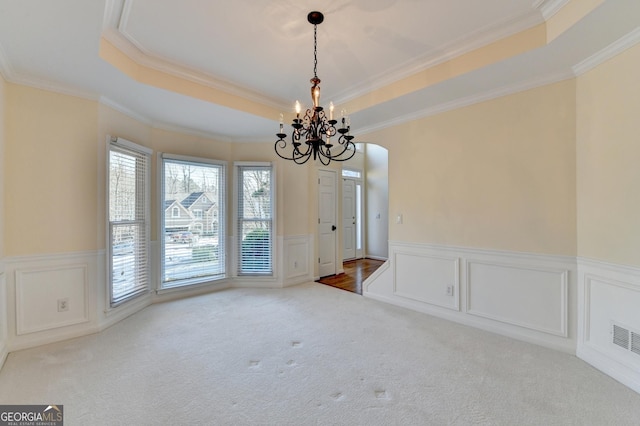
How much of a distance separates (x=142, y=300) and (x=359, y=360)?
307 centimetres

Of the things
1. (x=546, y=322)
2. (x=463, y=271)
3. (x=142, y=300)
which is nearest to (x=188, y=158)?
(x=142, y=300)

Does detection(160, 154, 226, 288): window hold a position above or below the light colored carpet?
above

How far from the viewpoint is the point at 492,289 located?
313 cm

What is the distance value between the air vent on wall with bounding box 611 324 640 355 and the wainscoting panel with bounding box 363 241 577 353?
0.35 metres

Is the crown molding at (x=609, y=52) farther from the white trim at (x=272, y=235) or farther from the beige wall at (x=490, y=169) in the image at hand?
the white trim at (x=272, y=235)

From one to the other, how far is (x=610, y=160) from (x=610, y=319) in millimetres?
1324

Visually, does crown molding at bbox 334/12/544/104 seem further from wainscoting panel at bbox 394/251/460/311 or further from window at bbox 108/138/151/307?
window at bbox 108/138/151/307

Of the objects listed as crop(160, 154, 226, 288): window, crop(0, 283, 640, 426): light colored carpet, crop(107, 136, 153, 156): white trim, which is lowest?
crop(0, 283, 640, 426): light colored carpet

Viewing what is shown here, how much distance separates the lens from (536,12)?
7.22 ft

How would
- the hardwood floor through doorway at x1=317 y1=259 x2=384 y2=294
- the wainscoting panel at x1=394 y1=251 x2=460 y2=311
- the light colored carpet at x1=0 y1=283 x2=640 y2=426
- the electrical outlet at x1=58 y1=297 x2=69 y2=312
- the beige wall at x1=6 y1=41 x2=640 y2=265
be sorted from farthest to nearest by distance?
the hardwood floor through doorway at x1=317 y1=259 x2=384 y2=294 → the wainscoting panel at x1=394 y1=251 x2=460 y2=311 → the electrical outlet at x1=58 y1=297 x2=69 y2=312 → the beige wall at x1=6 y1=41 x2=640 y2=265 → the light colored carpet at x1=0 y1=283 x2=640 y2=426

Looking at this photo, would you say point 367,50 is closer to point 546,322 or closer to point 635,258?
point 635,258

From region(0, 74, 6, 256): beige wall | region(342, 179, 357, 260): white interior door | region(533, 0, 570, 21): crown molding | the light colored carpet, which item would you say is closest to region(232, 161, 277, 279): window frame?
the light colored carpet

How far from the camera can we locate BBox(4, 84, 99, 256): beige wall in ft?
8.93

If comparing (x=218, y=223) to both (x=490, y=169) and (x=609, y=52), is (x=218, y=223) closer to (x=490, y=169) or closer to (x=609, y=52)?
Result: (x=490, y=169)
